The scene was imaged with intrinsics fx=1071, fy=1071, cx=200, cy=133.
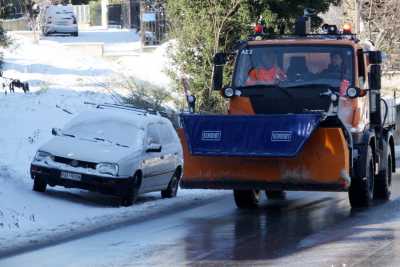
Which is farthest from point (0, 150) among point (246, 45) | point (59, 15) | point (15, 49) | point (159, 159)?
point (59, 15)

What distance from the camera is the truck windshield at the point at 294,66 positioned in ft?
56.1

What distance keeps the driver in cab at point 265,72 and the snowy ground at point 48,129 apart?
273 cm

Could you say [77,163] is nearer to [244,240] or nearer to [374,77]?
[244,240]

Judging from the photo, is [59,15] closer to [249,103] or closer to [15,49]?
[15,49]

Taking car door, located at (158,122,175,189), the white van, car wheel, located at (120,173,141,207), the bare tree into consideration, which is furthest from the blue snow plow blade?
the white van

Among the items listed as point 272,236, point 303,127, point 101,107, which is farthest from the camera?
point 101,107

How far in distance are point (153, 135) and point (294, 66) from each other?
3547mm

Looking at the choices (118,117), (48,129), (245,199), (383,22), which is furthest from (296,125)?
(383,22)

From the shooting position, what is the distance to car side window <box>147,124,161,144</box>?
1931cm

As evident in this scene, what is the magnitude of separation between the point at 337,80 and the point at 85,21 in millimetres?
75424

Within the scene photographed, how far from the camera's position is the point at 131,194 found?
58.3 ft

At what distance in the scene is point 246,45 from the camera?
17.6 m

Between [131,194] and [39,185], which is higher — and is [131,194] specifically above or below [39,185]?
below

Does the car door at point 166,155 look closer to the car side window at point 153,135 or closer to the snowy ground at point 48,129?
the car side window at point 153,135
